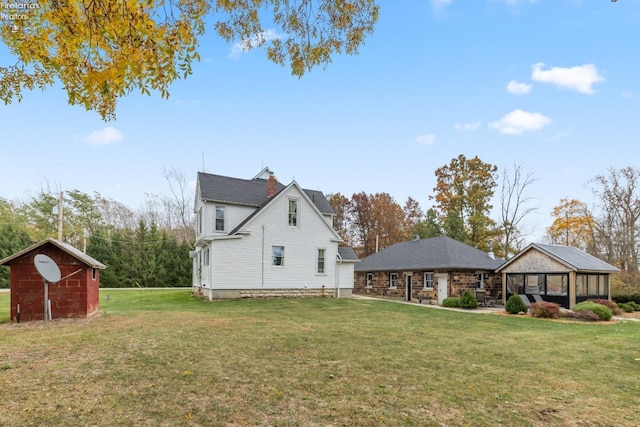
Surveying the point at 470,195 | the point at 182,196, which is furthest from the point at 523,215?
the point at 182,196

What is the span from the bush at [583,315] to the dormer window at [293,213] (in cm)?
1510

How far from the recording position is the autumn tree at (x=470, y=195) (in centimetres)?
3938

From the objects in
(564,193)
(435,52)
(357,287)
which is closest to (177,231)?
A: (357,287)

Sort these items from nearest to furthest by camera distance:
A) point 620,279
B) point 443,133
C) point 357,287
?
1. point 443,133
2. point 620,279
3. point 357,287

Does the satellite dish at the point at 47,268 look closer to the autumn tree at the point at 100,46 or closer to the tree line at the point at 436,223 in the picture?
the autumn tree at the point at 100,46

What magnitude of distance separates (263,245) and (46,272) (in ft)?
41.3

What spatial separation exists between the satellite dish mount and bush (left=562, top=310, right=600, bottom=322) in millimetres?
21214

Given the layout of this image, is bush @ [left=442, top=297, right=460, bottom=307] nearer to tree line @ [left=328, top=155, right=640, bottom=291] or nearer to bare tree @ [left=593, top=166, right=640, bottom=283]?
tree line @ [left=328, top=155, right=640, bottom=291]

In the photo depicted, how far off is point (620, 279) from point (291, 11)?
34.1 meters

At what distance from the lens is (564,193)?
139 ft

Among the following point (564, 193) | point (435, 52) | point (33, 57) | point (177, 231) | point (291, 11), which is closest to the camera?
point (33, 57)

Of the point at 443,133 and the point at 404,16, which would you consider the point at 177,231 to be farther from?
the point at 404,16

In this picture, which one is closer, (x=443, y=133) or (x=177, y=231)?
(x=443, y=133)

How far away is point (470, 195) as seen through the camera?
3997 cm
